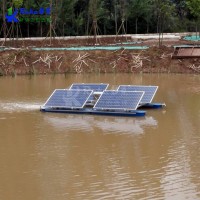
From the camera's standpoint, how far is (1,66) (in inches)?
1108

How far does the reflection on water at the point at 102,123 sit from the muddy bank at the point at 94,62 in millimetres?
12681

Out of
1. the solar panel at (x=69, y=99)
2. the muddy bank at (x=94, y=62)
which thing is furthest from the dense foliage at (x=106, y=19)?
the solar panel at (x=69, y=99)

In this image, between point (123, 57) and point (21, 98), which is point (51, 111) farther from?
point (123, 57)

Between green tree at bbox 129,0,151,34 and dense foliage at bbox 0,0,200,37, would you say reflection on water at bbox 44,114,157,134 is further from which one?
green tree at bbox 129,0,151,34

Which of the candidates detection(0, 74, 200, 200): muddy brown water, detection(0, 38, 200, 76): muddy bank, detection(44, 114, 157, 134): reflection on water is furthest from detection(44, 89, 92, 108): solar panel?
detection(0, 38, 200, 76): muddy bank

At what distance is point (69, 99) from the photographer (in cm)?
1645

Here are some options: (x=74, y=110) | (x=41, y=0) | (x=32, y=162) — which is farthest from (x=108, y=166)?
(x=41, y=0)

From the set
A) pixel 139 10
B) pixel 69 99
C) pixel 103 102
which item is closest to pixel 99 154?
pixel 103 102

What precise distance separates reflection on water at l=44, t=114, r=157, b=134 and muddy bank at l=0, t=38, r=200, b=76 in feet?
41.6

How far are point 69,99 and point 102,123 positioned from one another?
2.26 metres

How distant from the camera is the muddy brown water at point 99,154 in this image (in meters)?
8.84

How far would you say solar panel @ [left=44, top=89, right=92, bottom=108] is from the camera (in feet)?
53.2

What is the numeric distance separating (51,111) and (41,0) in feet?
103

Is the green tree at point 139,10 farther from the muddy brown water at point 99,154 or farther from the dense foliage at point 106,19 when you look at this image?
the muddy brown water at point 99,154
